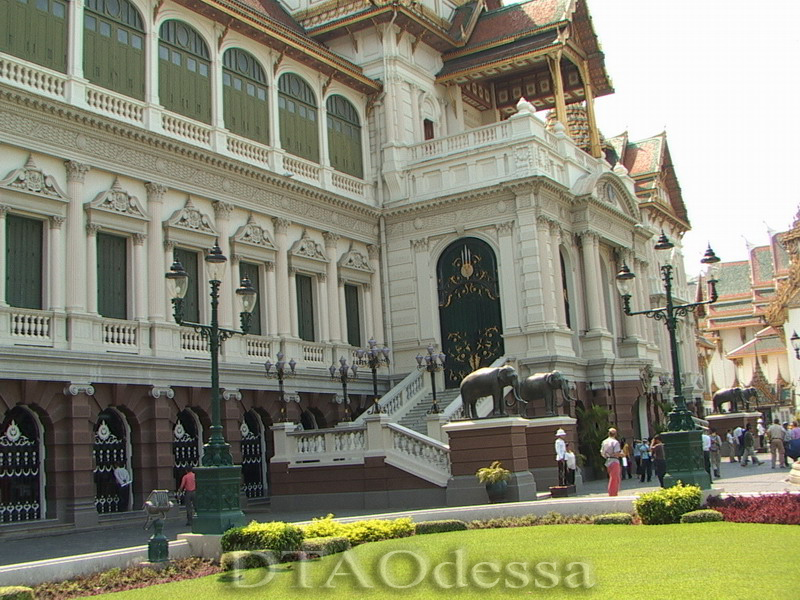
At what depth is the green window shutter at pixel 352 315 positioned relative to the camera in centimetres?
3472

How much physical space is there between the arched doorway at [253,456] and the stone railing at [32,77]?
10.8 metres

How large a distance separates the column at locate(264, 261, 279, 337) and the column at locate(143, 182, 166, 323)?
14.0 feet

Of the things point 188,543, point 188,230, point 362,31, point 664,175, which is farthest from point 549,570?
point 664,175

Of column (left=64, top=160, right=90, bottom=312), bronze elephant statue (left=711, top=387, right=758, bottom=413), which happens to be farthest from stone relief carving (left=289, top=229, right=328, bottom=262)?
bronze elephant statue (left=711, top=387, right=758, bottom=413)

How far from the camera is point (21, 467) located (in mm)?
22844

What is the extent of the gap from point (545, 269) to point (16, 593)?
24612 mm

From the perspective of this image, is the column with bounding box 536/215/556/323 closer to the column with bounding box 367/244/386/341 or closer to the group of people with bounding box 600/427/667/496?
the group of people with bounding box 600/427/667/496

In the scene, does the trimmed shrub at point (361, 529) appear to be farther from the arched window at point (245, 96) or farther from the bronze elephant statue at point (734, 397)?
the bronze elephant statue at point (734, 397)

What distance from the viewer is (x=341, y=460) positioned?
84.8 ft

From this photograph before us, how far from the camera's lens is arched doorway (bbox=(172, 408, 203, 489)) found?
26781 mm

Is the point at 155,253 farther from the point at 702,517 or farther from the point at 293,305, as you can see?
the point at 702,517

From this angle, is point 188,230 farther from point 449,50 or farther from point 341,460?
point 449,50

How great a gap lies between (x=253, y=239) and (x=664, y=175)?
36058 millimetres

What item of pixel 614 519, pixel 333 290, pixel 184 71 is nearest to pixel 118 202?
pixel 184 71
